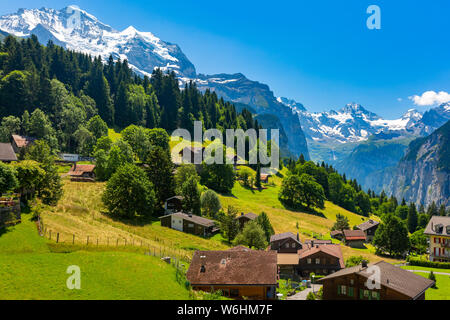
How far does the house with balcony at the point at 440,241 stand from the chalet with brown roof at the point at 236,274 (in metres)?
57.0

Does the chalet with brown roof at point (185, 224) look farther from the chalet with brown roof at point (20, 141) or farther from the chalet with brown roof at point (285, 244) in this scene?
the chalet with brown roof at point (20, 141)

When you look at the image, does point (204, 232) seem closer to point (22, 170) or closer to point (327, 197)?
point (22, 170)

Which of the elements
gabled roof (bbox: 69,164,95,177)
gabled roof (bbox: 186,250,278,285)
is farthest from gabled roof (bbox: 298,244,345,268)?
gabled roof (bbox: 69,164,95,177)

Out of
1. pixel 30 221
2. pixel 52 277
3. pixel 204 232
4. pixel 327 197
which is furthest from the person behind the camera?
pixel 327 197

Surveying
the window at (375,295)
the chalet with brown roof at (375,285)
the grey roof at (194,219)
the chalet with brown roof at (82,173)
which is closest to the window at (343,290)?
the chalet with brown roof at (375,285)

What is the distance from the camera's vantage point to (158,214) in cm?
7900

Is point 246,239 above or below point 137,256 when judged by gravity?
below

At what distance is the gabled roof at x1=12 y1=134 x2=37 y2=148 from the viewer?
3734 inches

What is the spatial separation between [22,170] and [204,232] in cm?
3630

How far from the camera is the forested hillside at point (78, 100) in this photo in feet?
371

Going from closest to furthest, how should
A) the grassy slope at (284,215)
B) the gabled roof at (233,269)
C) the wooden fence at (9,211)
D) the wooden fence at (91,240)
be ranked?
the wooden fence at (9,211)
the wooden fence at (91,240)
the gabled roof at (233,269)
the grassy slope at (284,215)

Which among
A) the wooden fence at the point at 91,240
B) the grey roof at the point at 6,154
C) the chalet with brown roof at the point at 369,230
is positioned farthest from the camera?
the chalet with brown roof at the point at 369,230

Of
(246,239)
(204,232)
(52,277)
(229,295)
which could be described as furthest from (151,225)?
(52,277)

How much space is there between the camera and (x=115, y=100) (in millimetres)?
153625
